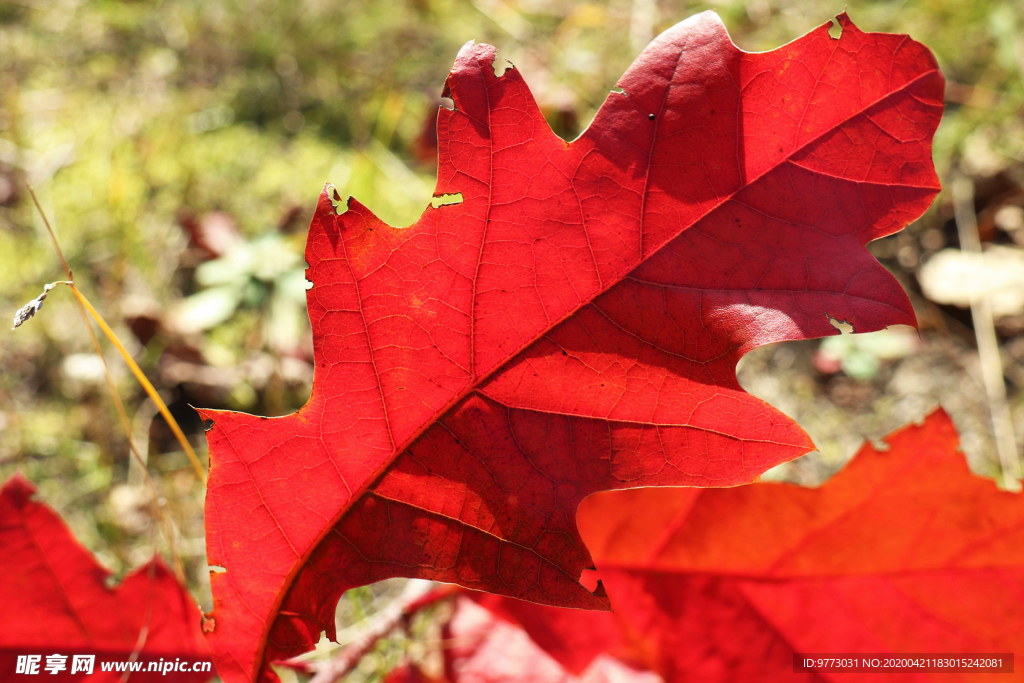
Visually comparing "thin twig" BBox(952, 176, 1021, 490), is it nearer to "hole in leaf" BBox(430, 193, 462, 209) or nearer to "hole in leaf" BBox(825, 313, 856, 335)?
"hole in leaf" BBox(825, 313, 856, 335)

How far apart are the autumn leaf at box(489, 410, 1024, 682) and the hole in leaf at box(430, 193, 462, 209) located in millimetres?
434

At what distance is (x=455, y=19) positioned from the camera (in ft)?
7.88

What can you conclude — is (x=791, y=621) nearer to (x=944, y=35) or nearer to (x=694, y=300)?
(x=694, y=300)

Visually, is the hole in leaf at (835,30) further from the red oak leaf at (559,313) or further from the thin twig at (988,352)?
the thin twig at (988,352)

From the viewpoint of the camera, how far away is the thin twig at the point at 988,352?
4.42 ft

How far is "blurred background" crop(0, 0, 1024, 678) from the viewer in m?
1.38

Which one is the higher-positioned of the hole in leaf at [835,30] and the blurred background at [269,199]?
the hole in leaf at [835,30]

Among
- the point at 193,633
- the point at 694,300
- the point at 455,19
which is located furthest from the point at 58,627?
the point at 455,19

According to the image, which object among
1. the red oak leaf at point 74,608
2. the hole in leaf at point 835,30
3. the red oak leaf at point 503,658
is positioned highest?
the hole in leaf at point 835,30

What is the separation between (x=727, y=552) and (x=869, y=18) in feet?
7.16

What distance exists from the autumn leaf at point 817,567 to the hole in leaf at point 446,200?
1.42 ft

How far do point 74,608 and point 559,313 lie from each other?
2.16 ft

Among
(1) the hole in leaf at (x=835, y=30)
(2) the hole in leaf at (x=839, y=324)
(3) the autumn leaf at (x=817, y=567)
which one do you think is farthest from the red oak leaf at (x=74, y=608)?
(1) the hole in leaf at (x=835, y=30)

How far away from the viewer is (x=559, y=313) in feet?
1.84
